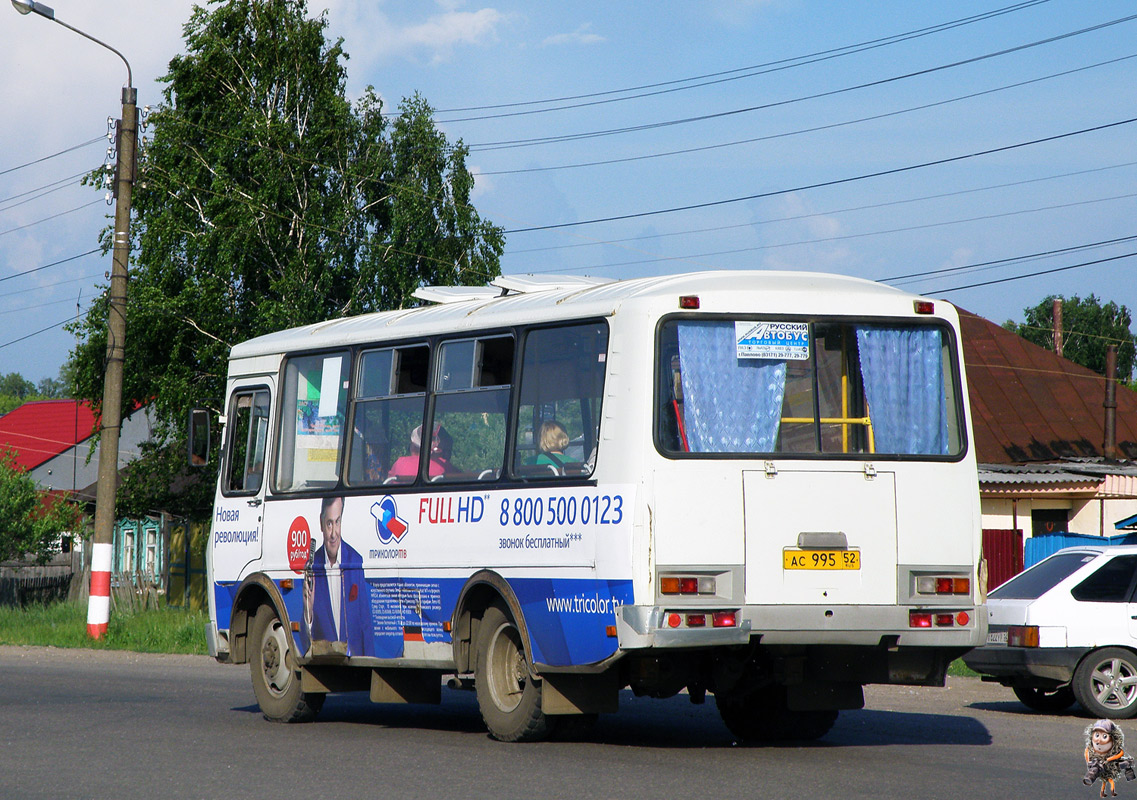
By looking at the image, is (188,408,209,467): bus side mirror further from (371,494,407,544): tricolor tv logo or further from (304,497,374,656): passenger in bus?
(371,494,407,544): tricolor tv logo

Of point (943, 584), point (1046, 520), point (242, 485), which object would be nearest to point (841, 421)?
point (943, 584)

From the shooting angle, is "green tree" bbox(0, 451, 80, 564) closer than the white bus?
No

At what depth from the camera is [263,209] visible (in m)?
34.9

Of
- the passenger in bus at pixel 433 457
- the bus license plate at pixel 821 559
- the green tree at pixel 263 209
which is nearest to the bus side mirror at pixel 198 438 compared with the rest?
the passenger in bus at pixel 433 457

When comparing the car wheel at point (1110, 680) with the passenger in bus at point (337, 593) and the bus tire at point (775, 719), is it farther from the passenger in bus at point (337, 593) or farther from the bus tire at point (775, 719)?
the passenger in bus at point (337, 593)

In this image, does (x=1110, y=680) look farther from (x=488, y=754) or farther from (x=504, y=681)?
(x=488, y=754)

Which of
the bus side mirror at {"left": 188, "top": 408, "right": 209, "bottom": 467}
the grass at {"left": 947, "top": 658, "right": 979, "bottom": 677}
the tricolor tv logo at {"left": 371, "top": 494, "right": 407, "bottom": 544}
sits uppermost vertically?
the bus side mirror at {"left": 188, "top": 408, "right": 209, "bottom": 467}

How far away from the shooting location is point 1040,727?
12.6 m

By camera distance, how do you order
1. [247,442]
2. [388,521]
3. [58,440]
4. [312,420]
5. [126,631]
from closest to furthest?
[388,521] → [312,420] → [247,442] → [126,631] → [58,440]

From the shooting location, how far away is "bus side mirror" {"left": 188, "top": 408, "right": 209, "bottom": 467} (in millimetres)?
13695

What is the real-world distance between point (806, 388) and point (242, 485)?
19.5 ft

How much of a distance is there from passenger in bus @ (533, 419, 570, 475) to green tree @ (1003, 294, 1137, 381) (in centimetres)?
8453

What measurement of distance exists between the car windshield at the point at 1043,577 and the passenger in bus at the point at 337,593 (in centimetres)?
603

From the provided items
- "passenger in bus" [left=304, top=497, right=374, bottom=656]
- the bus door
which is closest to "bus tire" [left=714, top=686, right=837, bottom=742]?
"passenger in bus" [left=304, top=497, right=374, bottom=656]
